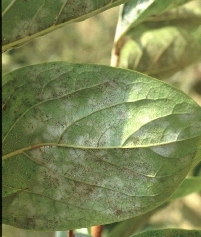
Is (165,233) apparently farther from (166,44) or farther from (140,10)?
(166,44)

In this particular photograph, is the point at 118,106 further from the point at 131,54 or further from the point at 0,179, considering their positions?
the point at 131,54

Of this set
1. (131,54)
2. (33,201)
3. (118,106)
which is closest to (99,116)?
(118,106)

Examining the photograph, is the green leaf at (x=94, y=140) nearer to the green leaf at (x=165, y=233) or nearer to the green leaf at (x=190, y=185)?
the green leaf at (x=165, y=233)

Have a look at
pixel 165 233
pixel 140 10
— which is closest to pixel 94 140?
pixel 165 233

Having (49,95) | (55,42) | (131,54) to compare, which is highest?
(55,42)

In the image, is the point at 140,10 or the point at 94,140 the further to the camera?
the point at 140,10

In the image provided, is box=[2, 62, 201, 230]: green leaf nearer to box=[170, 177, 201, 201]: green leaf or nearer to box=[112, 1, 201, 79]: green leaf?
box=[170, 177, 201, 201]: green leaf

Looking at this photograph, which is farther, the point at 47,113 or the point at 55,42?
the point at 55,42
